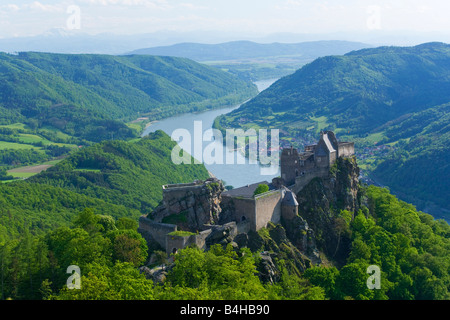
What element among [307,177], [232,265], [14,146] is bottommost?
[14,146]

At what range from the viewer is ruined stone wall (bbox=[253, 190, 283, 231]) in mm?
54778

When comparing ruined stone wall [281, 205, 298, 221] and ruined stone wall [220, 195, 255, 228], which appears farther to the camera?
ruined stone wall [281, 205, 298, 221]

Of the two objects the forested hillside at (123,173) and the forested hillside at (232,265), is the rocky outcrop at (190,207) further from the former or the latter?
the forested hillside at (123,173)

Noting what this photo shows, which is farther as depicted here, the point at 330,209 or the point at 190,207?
the point at 330,209

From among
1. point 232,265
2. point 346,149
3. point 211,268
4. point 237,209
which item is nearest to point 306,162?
point 346,149

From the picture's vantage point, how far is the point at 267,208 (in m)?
55.9

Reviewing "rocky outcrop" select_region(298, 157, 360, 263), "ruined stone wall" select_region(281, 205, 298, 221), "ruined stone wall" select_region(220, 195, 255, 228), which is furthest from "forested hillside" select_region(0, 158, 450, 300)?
"ruined stone wall" select_region(281, 205, 298, 221)

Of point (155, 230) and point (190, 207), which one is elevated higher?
point (190, 207)

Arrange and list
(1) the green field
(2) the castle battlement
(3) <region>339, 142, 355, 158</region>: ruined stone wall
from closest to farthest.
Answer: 1. (2) the castle battlement
2. (3) <region>339, 142, 355, 158</region>: ruined stone wall
3. (1) the green field

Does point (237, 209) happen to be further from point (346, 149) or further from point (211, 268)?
point (346, 149)

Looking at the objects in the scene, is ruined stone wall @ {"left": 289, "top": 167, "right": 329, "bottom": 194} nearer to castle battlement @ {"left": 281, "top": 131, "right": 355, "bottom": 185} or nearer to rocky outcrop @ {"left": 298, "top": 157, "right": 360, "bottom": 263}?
castle battlement @ {"left": 281, "top": 131, "right": 355, "bottom": 185}

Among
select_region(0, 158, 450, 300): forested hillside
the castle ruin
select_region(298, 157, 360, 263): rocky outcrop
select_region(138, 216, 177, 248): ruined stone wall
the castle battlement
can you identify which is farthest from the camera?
the castle battlement

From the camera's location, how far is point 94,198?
11719 cm

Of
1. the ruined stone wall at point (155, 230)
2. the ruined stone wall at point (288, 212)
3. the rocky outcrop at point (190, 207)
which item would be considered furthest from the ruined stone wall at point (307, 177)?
the ruined stone wall at point (155, 230)
